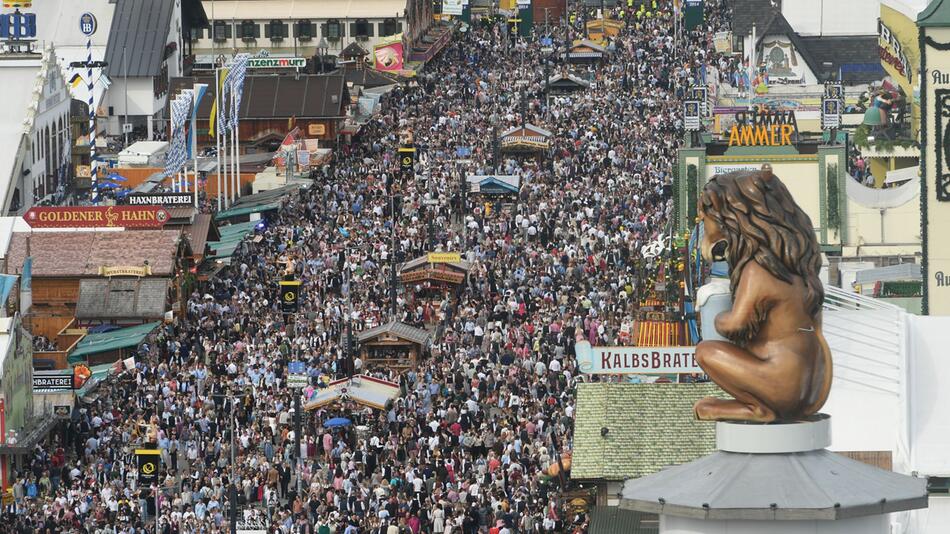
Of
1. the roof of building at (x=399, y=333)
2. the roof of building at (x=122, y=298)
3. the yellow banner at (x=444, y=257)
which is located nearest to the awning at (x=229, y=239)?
the roof of building at (x=122, y=298)

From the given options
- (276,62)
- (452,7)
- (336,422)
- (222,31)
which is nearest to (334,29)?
(222,31)

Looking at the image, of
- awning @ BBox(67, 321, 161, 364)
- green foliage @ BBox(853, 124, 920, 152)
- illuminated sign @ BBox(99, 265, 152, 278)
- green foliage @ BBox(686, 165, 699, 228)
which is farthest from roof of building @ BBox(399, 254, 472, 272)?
green foliage @ BBox(853, 124, 920, 152)

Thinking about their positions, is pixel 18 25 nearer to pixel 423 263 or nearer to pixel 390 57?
pixel 390 57

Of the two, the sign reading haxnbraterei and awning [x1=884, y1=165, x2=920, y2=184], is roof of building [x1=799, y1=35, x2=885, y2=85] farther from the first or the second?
the sign reading haxnbraterei

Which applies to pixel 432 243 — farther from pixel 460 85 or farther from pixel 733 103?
pixel 460 85

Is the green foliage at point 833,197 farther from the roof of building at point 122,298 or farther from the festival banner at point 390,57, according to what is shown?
the festival banner at point 390,57

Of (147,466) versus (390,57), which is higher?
(390,57)
